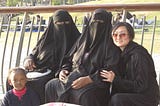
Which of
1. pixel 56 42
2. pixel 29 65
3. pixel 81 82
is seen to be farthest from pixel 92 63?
pixel 29 65

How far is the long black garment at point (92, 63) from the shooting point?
12.6 ft

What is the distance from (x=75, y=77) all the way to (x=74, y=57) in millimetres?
298

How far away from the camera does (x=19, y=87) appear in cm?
407

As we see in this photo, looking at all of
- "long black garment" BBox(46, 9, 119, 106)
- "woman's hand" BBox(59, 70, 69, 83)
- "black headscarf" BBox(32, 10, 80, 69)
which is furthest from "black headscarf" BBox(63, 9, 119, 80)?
"black headscarf" BBox(32, 10, 80, 69)

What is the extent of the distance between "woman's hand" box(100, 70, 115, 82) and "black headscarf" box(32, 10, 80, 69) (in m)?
0.78

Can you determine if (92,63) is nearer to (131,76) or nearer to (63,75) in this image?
(63,75)

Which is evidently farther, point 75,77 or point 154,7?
point 154,7

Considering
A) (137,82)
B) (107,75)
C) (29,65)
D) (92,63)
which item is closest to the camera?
(137,82)

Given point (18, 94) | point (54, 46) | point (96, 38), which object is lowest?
point (18, 94)

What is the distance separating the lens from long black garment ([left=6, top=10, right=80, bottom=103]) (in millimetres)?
4488

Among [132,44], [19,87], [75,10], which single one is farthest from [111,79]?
[75,10]

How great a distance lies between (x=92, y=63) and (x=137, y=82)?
0.57 m

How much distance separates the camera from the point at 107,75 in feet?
12.5

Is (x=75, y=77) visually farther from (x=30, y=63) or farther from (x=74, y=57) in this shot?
(x=30, y=63)
